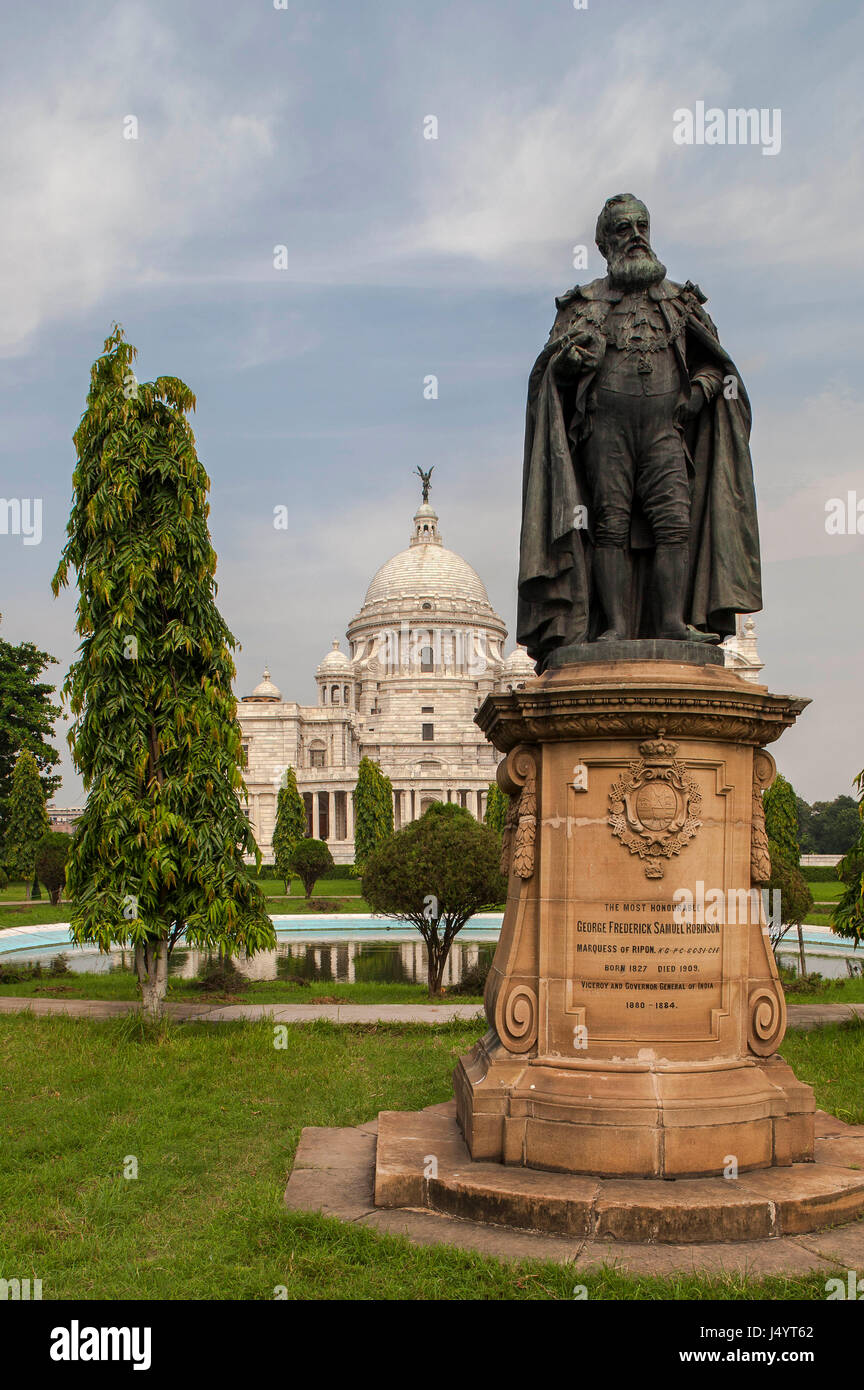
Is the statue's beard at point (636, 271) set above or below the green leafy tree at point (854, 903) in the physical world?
above

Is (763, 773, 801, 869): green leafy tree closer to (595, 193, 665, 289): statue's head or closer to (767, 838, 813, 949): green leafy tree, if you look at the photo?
(767, 838, 813, 949): green leafy tree

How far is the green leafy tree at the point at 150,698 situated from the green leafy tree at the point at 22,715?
1282 inches

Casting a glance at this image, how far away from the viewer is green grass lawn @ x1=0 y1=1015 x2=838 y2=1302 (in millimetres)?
4609

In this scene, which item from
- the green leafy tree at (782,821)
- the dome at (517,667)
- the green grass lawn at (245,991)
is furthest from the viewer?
the dome at (517,667)

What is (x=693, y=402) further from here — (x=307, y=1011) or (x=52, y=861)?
(x=52, y=861)

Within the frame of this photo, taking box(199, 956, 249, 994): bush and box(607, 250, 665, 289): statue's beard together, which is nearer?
box(607, 250, 665, 289): statue's beard

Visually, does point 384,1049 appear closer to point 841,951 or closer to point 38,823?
point 841,951

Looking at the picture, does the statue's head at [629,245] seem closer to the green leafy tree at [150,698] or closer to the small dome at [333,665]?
the green leafy tree at [150,698]

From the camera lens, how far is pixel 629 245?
22.1 ft

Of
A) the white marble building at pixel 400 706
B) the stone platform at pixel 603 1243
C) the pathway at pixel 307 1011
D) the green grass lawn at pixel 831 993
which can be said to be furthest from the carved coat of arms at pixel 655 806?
the white marble building at pixel 400 706

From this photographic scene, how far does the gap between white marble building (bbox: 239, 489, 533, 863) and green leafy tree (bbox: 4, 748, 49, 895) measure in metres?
35.1

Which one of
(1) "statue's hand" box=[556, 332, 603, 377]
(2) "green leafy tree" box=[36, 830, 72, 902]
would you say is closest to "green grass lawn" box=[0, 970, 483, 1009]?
(1) "statue's hand" box=[556, 332, 603, 377]

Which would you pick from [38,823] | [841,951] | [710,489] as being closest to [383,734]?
[38,823]

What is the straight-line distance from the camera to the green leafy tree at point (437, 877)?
18703 millimetres
